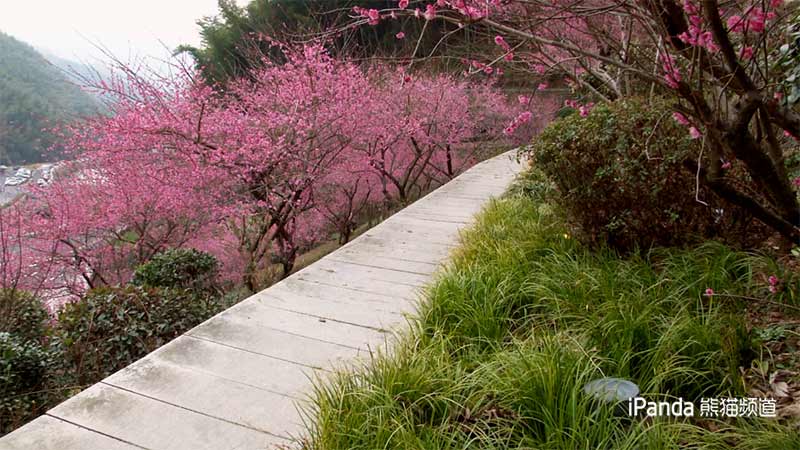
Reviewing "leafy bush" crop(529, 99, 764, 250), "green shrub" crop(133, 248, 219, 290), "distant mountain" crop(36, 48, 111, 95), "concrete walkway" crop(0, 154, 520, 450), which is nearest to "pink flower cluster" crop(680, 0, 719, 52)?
"leafy bush" crop(529, 99, 764, 250)

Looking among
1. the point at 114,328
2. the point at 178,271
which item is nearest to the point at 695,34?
the point at 114,328

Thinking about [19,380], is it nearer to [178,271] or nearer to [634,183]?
[178,271]

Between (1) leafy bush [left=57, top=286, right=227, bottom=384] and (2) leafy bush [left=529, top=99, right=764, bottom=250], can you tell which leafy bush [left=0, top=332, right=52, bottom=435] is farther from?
(2) leafy bush [left=529, top=99, right=764, bottom=250]

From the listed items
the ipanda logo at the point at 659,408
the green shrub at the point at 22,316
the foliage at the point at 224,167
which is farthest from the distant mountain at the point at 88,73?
the ipanda logo at the point at 659,408

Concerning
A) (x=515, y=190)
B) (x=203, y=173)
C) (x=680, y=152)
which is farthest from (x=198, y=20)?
(x=680, y=152)

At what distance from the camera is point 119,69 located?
259 inches

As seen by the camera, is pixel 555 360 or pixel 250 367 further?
pixel 250 367

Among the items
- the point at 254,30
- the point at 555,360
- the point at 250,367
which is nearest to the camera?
the point at 555,360

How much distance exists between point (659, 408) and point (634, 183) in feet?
4.43

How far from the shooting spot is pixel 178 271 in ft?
15.6

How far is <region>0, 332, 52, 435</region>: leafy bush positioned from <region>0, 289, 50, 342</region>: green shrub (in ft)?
2.81

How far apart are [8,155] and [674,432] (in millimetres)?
14617

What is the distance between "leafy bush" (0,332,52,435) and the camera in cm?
313

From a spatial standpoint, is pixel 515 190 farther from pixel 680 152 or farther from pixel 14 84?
pixel 14 84
